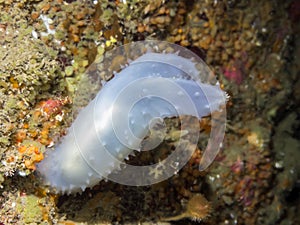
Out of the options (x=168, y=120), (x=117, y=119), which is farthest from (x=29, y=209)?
(x=168, y=120)

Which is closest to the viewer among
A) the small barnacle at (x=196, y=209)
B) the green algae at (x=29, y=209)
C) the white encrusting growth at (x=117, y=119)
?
the white encrusting growth at (x=117, y=119)

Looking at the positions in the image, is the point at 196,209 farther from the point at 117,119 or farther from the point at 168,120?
the point at 117,119

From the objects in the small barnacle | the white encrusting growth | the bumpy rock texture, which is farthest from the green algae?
the small barnacle

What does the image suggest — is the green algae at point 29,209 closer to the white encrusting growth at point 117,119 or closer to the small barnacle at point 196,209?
the white encrusting growth at point 117,119

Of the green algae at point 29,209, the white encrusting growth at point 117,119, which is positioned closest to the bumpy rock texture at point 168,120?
the green algae at point 29,209

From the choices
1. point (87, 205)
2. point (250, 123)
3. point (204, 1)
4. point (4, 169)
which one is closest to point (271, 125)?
point (250, 123)

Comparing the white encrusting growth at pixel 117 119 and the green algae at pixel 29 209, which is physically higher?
the white encrusting growth at pixel 117 119

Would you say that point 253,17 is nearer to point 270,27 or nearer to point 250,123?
point 270,27
